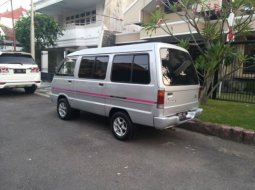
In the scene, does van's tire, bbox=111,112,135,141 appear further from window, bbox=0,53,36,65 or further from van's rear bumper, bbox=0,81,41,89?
window, bbox=0,53,36,65

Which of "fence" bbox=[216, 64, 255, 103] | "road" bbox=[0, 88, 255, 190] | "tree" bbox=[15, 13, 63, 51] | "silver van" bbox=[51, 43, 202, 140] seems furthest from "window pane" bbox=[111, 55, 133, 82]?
"tree" bbox=[15, 13, 63, 51]

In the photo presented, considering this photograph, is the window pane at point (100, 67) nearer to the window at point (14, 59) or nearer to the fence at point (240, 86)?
the fence at point (240, 86)

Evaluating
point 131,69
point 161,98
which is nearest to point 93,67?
point 131,69

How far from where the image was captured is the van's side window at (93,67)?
5828 mm

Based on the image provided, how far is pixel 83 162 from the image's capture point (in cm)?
427

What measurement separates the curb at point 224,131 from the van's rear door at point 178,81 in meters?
0.66

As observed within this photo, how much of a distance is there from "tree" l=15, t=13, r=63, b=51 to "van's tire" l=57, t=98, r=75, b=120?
41.2ft

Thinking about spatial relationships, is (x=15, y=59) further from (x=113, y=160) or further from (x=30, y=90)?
(x=113, y=160)

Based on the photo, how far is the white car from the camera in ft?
34.1

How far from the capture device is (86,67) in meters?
6.34

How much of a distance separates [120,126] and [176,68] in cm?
172

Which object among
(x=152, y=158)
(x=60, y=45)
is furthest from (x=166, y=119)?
(x=60, y=45)

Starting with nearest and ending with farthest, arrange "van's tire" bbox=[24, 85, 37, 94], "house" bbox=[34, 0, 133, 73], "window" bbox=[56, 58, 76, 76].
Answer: "window" bbox=[56, 58, 76, 76]
"van's tire" bbox=[24, 85, 37, 94]
"house" bbox=[34, 0, 133, 73]

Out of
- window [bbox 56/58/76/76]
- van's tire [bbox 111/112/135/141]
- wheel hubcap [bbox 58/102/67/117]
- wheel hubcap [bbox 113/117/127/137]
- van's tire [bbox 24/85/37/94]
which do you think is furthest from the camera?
van's tire [bbox 24/85/37/94]
